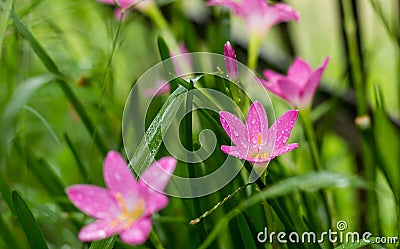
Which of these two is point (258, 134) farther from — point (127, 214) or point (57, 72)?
point (57, 72)

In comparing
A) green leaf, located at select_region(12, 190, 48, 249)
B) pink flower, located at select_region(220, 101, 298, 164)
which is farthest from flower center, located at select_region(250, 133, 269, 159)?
green leaf, located at select_region(12, 190, 48, 249)

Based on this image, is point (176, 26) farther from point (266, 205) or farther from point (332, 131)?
point (266, 205)

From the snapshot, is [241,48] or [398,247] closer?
[398,247]

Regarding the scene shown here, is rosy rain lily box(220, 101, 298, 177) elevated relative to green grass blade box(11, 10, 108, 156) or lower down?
lower down

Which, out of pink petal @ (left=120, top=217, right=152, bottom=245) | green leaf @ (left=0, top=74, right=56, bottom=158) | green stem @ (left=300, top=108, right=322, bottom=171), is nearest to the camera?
pink petal @ (left=120, top=217, right=152, bottom=245)

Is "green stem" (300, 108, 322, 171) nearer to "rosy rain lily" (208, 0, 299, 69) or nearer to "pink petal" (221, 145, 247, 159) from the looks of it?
"rosy rain lily" (208, 0, 299, 69)

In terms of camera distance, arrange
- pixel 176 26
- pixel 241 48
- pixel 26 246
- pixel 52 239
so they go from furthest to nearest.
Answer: pixel 241 48 → pixel 176 26 → pixel 52 239 → pixel 26 246

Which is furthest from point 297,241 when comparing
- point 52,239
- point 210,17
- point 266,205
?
point 210,17

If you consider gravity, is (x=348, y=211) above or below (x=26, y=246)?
below

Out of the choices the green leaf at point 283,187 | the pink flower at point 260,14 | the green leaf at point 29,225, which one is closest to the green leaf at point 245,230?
the green leaf at point 283,187
